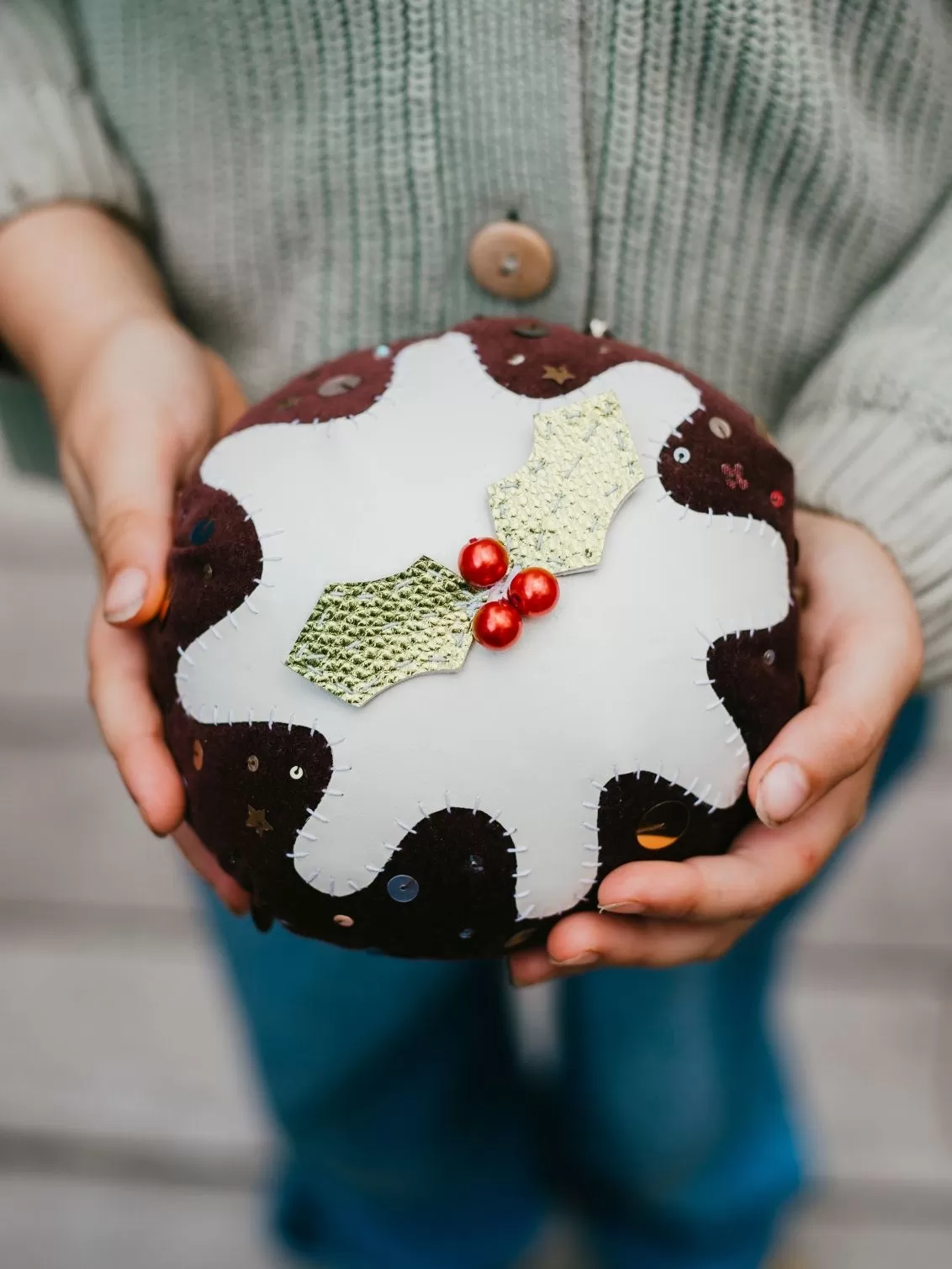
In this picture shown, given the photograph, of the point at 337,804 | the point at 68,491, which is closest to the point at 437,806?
the point at 337,804

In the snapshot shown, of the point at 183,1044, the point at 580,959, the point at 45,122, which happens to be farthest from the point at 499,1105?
the point at 45,122

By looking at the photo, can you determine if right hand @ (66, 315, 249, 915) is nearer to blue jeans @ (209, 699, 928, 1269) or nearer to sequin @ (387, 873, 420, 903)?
sequin @ (387, 873, 420, 903)

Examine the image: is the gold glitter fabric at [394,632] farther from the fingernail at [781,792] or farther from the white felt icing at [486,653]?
the fingernail at [781,792]

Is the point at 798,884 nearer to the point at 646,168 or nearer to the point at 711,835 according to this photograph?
the point at 711,835

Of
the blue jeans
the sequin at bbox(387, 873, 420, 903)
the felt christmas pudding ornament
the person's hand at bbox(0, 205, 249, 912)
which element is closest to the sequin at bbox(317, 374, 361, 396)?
the felt christmas pudding ornament

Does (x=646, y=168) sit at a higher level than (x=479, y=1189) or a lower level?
higher

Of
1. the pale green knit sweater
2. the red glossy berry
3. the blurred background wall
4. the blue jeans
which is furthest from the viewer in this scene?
the blurred background wall

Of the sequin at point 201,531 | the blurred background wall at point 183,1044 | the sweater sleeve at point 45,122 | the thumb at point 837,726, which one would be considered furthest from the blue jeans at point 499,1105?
the sweater sleeve at point 45,122
